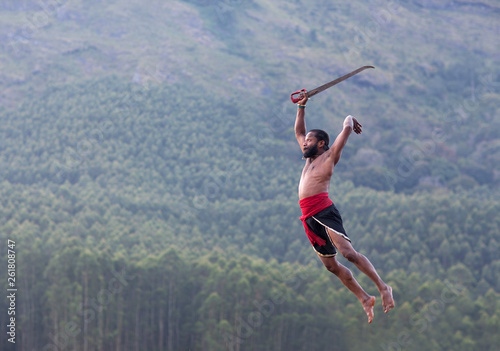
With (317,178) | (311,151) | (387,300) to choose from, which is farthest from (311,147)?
(387,300)

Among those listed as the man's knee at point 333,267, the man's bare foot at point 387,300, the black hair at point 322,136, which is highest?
the black hair at point 322,136

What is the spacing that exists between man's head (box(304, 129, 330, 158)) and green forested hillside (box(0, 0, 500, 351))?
39708mm

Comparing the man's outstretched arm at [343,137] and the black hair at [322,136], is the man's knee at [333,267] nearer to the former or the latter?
the man's outstretched arm at [343,137]

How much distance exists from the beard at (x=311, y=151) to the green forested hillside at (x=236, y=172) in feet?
130

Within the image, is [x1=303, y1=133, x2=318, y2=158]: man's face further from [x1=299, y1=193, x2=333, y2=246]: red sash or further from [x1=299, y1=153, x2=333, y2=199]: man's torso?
[x1=299, y1=193, x2=333, y2=246]: red sash

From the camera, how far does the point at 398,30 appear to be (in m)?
160

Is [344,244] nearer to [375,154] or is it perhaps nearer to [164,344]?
[164,344]

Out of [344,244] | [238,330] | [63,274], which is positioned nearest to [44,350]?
[63,274]

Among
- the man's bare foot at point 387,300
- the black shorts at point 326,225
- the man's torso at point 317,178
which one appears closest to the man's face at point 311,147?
the man's torso at point 317,178

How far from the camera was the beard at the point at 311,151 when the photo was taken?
8.10 meters

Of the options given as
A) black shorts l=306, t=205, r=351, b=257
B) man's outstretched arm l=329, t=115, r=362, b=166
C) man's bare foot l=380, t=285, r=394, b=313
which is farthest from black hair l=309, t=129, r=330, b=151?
man's bare foot l=380, t=285, r=394, b=313

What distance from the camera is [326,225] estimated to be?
7.82 m

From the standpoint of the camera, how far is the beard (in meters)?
8.10

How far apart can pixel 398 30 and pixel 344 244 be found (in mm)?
159020
